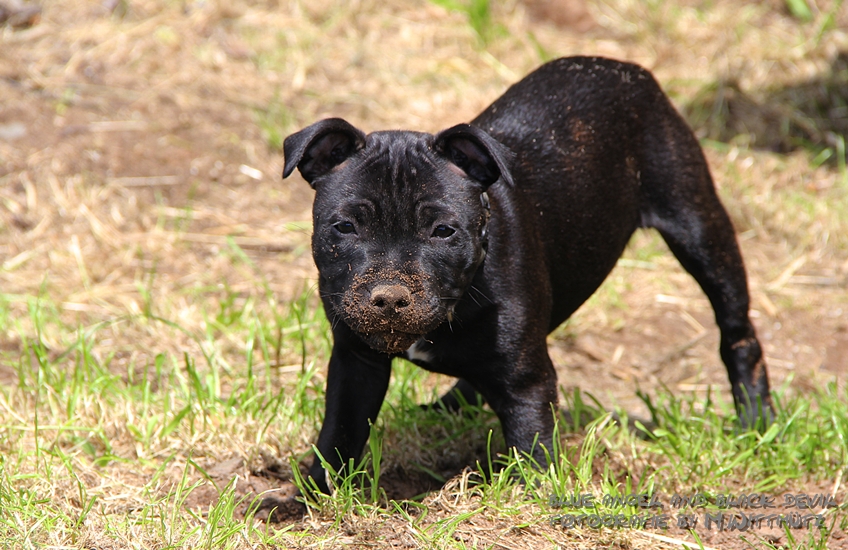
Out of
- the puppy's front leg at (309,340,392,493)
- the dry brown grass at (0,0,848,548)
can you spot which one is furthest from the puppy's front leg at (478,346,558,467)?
the puppy's front leg at (309,340,392,493)

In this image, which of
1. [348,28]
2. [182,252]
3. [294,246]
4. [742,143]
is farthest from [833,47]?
[182,252]

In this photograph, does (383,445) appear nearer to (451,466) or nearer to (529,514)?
(451,466)

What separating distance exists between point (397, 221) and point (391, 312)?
390 millimetres

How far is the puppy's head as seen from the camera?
317cm

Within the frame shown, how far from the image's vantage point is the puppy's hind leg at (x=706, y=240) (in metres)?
4.65

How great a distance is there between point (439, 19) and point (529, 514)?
22.2ft

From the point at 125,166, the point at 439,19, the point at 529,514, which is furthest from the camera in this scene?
the point at 439,19

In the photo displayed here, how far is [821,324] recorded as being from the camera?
240 inches

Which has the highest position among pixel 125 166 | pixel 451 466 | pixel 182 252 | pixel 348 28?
pixel 348 28

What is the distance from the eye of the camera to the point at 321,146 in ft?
11.8

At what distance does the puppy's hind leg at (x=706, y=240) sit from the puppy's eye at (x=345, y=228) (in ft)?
6.14

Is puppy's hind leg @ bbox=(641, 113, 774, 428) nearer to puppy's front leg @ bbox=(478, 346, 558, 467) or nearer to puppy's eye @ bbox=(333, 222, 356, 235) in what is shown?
puppy's front leg @ bbox=(478, 346, 558, 467)

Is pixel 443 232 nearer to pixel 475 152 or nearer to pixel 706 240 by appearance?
pixel 475 152

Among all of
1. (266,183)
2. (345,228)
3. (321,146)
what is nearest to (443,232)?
(345,228)
